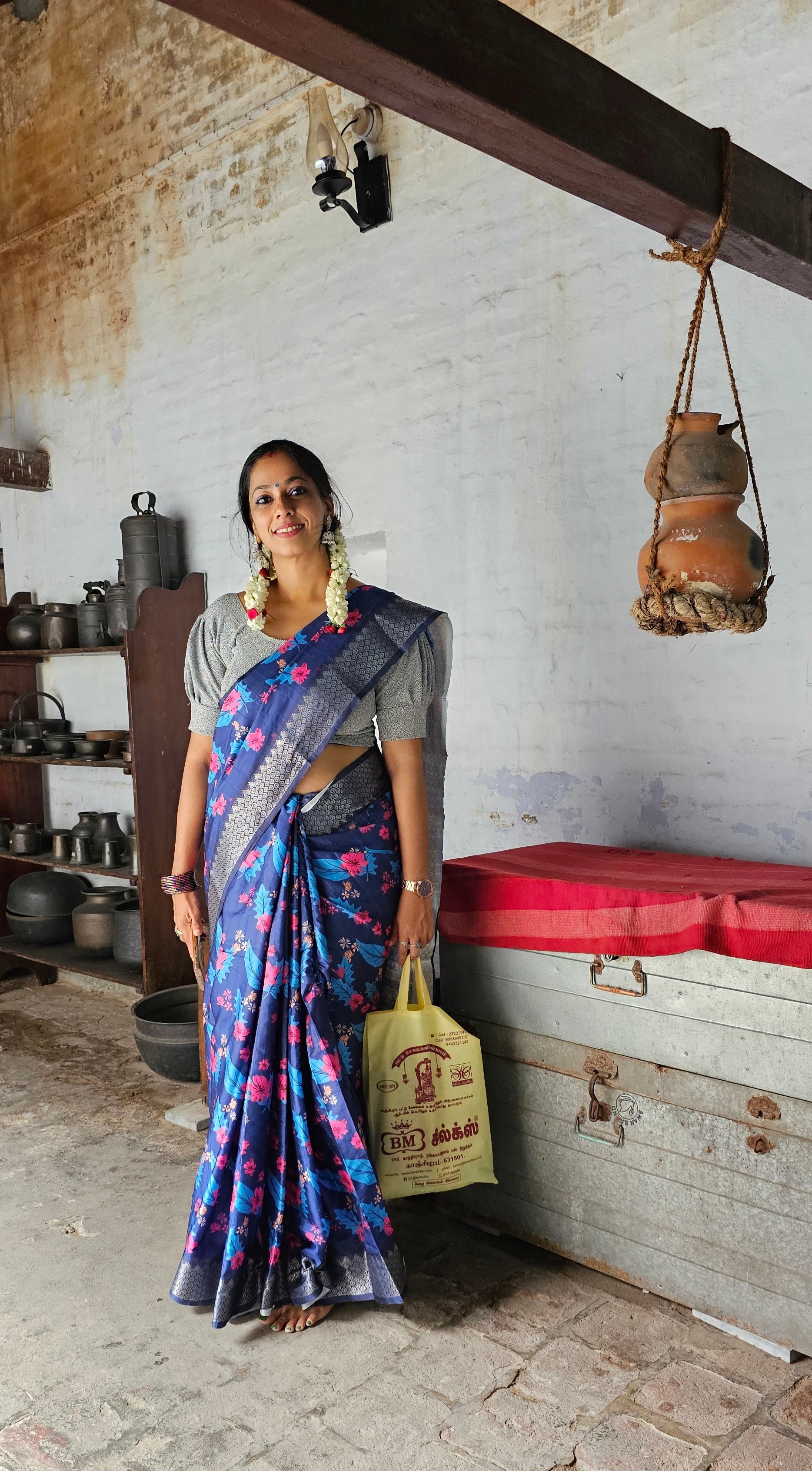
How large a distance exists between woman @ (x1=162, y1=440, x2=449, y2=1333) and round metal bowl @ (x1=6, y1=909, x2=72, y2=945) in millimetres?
2554

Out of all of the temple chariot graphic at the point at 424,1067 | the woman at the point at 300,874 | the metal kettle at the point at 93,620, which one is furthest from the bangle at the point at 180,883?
the metal kettle at the point at 93,620

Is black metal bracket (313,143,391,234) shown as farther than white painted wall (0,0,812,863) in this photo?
Result: Yes

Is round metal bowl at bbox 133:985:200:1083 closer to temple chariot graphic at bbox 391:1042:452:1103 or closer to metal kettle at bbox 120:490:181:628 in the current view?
temple chariot graphic at bbox 391:1042:452:1103

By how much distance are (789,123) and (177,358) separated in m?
2.58

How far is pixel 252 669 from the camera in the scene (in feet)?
7.78

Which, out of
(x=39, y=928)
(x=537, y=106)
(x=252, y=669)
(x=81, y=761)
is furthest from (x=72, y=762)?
(x=537, y=106)

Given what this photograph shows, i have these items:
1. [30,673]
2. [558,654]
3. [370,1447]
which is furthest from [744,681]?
[30,673]

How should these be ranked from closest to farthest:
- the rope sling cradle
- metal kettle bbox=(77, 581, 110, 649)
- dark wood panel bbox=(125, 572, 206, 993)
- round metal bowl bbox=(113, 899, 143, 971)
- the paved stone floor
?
the paved stone floor, the rope sling cradle, dark wood panel bbox=(125, 572, 206, 993), round metal bowl bbox=(113, 899, 143, 971), metal kettle bbox=(77, 581, 110, 649)

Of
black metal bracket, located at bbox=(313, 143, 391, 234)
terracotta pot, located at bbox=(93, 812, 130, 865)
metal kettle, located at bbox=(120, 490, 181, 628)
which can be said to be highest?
black metal bracket, located at bbox=(313, 143, 391, 234)

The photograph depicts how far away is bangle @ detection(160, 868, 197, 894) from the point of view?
2.51 metres

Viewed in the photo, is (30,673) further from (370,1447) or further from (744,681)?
(370,1447)

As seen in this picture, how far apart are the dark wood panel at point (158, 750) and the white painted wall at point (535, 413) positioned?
10.3 inches

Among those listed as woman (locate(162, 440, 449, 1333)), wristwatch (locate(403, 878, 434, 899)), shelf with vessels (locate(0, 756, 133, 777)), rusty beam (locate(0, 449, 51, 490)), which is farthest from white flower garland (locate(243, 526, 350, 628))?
rusty beam (locate(0, 449, 51, 490))

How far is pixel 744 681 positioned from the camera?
2.72 metres
